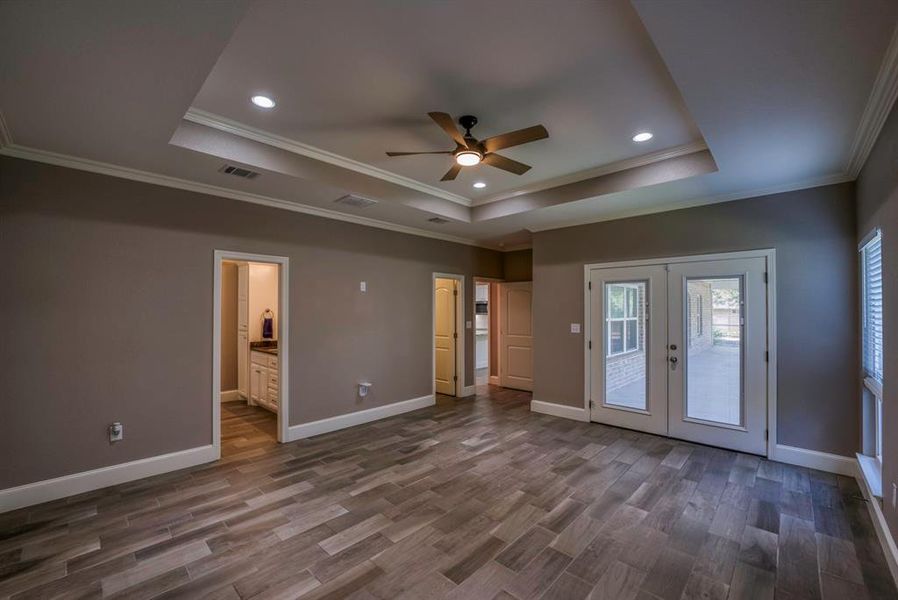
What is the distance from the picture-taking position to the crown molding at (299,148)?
3000 millimetres

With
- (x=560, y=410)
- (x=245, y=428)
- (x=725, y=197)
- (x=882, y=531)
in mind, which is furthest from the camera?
(x=560, y=410)

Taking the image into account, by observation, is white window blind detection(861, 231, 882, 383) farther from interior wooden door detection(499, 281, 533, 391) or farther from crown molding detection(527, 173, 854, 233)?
interior wooden door detection(499, 281, 533, 391)

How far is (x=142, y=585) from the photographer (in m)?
2.15

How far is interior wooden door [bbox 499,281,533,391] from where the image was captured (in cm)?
721

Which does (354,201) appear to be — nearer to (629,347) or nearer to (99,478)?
(99,478)

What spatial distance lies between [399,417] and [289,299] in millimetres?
2262

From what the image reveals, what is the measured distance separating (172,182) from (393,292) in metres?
2.89

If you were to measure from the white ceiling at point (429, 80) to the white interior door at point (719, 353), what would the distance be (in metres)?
1.00

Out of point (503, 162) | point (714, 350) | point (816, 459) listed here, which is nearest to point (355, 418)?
point (503, 162)

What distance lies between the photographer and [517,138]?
9.02ft

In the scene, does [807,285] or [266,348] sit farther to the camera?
[266,348]

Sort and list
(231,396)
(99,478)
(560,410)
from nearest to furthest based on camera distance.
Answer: (99,478) → (560,410) → (231,396)

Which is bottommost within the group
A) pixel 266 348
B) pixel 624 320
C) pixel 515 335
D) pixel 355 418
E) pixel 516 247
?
pixel 355 418

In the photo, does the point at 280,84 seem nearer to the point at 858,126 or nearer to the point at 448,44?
the point at 448,44
